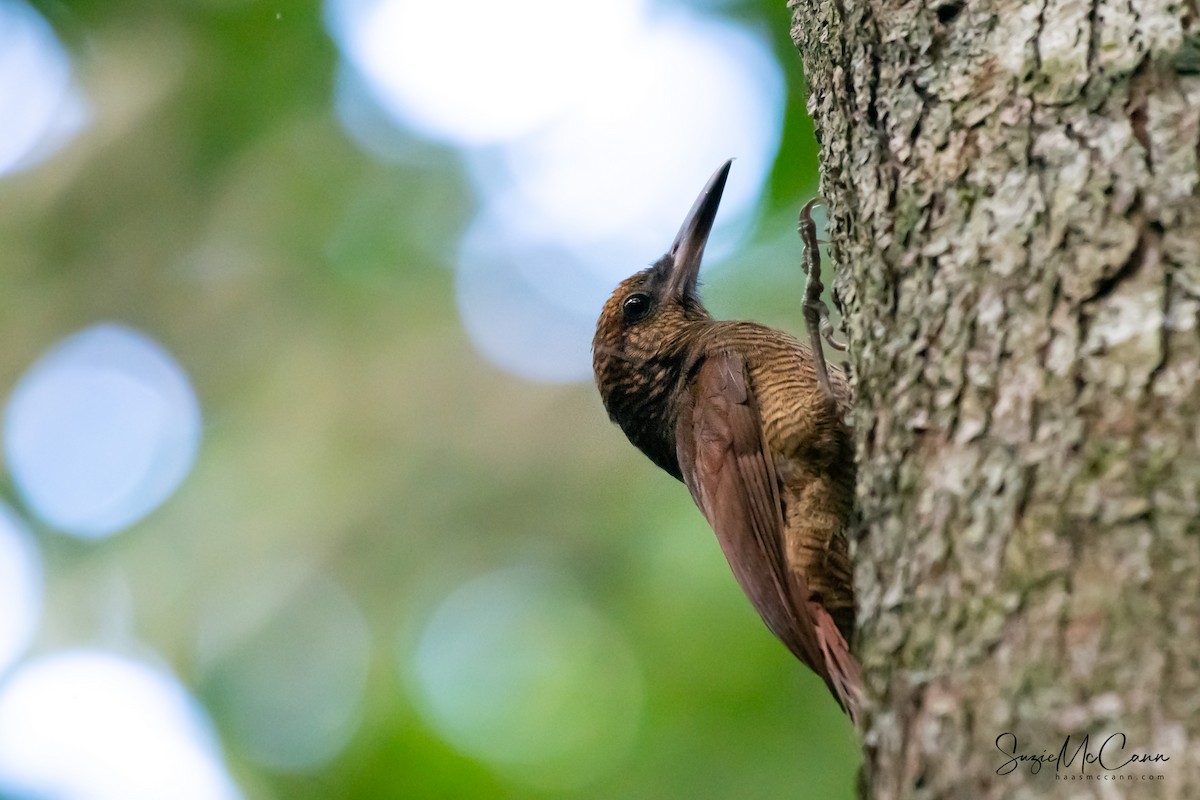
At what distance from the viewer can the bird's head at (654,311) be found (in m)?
3.75

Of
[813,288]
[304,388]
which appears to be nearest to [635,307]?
[813,288]

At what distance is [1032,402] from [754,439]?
5.30 ft

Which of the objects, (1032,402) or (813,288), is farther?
(813,288)

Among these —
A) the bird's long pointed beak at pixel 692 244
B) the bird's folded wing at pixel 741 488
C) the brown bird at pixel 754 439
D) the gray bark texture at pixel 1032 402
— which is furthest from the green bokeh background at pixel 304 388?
the gray bark texture at pixel 1032 402

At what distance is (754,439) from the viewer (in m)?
3.15

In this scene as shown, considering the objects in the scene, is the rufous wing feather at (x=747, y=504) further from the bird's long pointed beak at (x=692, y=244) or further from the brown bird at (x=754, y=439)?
the bird's long pointed beak at (x=692, y=244)

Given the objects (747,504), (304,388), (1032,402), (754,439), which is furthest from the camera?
(304,388)

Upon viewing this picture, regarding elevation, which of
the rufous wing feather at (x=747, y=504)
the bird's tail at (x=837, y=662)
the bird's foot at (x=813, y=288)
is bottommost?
the bird's tail at (x=837, y=662)

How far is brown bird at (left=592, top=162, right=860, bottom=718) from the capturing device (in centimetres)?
286

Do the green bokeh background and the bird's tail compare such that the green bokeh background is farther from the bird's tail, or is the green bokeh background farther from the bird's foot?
the bird's tail

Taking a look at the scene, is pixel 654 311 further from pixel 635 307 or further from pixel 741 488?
pixel 741 488

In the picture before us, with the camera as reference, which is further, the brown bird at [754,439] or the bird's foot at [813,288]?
the bird's foot at [813,288]

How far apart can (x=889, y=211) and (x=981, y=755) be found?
0.96m

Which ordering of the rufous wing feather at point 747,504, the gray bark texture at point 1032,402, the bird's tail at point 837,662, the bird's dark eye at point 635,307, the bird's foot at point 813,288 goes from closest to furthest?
1. the gray bark texture at point 1032,402
2. the bird's tail at point 837,662
3. the rufous wing feather at point 747,504
4. the bird's foot at point 813,288
5. the bird's dark eye at point 635,307
